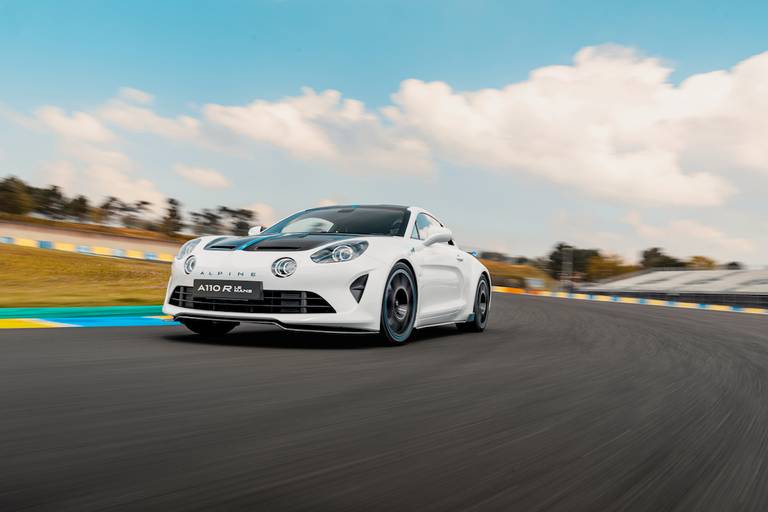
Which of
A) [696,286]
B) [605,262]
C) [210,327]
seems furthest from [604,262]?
[210,327]

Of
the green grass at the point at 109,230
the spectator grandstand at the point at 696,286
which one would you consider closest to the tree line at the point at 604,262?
the spectator grandstand at the point at 696,286

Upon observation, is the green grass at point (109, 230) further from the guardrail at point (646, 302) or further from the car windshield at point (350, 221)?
the car windshield at point (350, 221)

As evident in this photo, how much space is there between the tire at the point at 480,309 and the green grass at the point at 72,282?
474 centimetres

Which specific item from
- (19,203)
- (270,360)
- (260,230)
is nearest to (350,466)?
(270,360)

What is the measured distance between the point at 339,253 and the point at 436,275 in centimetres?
152

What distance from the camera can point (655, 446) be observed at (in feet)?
10.4

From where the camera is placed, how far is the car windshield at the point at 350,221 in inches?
293

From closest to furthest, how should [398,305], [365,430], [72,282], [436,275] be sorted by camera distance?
[365,430] < [398,305] < [436,275] < [72,282]

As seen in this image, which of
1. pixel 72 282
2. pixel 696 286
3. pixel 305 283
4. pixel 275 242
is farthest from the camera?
pixel 696 286

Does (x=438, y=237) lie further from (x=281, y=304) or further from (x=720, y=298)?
(x=720, y=298)

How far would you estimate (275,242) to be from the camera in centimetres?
660

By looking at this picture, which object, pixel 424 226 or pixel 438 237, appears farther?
pixel 424 226

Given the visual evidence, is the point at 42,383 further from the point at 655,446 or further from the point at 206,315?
the point at 655,446

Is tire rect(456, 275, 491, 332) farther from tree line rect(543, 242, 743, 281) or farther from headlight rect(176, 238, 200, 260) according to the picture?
tree line rect(543, 242, 743, 281)
